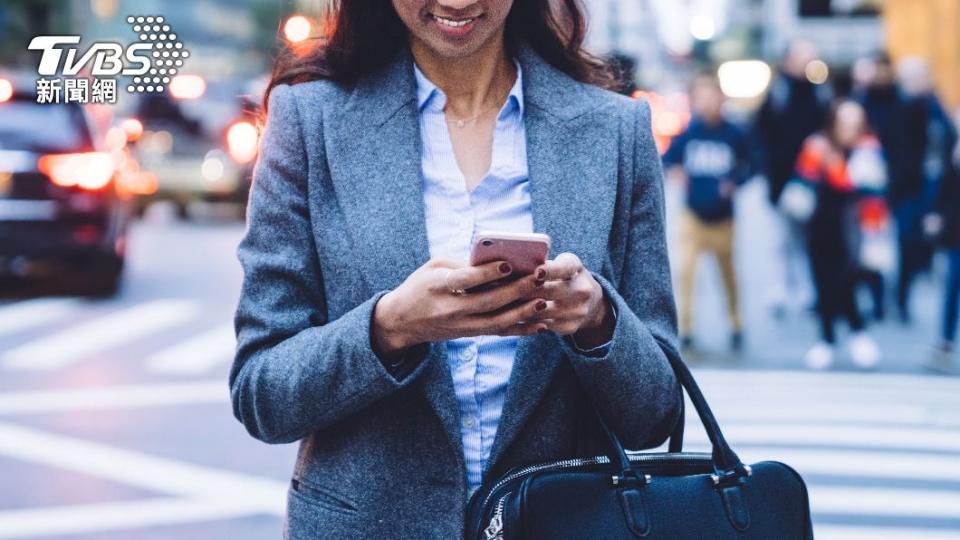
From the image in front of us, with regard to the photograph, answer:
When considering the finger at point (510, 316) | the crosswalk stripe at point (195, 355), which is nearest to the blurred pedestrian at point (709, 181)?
the crosswalk stripe at point (195, 355)

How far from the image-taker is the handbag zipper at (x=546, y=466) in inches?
73.4

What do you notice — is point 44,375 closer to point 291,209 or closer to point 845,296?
point 845,296

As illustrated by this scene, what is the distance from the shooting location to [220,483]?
638cm

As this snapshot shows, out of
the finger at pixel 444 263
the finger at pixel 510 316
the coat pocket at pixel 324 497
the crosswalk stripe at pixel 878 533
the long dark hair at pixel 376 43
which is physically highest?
the long dark hair at pixel 376 43

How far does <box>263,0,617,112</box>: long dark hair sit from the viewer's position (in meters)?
2.13

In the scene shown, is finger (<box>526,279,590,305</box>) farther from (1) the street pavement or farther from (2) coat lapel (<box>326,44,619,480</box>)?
(1) the street pavement

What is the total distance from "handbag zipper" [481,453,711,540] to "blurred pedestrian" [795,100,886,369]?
8.01 m

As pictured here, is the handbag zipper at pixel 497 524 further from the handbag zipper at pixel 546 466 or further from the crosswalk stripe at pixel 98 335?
the crosswalk stripe at pixel 98 335

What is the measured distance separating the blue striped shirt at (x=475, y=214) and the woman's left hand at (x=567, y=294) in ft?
0.62

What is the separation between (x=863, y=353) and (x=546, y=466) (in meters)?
7.99

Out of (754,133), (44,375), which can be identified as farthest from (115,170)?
(754,133)

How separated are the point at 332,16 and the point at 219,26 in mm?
56180

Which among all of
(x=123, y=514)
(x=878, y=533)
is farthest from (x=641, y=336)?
(x=123, y=514)

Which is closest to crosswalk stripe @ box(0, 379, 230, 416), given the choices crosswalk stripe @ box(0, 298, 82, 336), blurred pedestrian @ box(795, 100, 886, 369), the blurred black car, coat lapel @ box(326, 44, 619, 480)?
crosswalk stripe @ box(0, 298, 82, 336)
